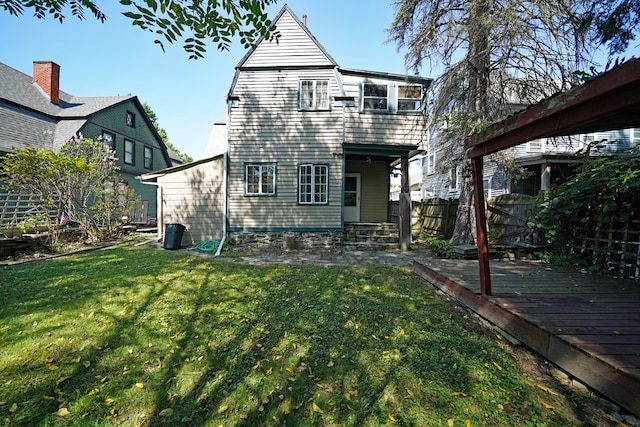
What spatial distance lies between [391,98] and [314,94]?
268 cm

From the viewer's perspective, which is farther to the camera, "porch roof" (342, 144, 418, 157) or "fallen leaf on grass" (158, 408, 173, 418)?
"porch roof" (342, 144, 418, 157)

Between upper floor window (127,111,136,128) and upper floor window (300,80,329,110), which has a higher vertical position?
upper floor window (127,111,136,128)

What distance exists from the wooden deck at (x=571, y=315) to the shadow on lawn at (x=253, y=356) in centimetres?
→ 49

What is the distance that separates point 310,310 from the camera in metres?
4.01

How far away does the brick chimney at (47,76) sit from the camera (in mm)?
16172

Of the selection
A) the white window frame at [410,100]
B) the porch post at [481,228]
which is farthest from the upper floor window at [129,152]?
the porch post at [481,228]

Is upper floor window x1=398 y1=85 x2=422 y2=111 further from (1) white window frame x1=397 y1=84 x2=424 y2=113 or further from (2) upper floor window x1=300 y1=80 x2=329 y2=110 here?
(2) upper floor window x1=300 y1=80 x2=329 y2=110

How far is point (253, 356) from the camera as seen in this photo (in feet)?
9.31

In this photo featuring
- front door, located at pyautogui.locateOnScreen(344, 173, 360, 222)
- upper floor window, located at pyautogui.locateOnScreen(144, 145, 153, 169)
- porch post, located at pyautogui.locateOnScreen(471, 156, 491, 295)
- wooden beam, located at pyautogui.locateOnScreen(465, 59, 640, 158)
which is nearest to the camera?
wooden beam, located at pyautogui.locateOnScreen(465, 59, 640, 158)

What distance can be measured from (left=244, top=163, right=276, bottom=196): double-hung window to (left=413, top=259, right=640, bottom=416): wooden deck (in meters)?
6.24

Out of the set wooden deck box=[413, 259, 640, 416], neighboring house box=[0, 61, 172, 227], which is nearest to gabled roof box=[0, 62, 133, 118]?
neighboring house box=[0, 61, 172, 227]

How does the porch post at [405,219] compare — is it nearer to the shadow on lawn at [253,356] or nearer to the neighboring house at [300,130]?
the neighboring house at [300,130]

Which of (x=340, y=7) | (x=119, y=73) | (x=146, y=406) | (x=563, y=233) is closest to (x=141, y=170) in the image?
(x=119, y=73)

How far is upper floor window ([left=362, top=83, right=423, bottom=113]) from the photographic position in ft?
31.7
